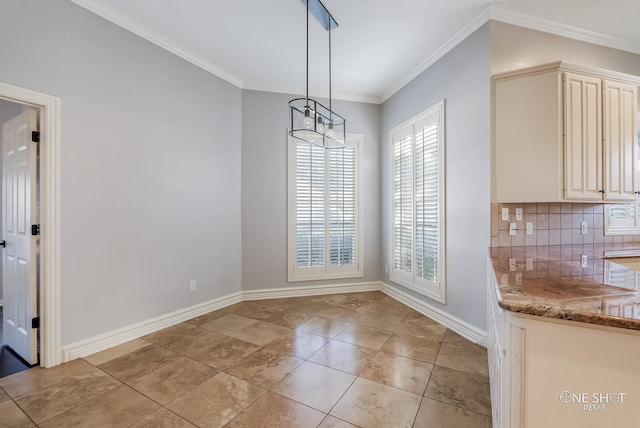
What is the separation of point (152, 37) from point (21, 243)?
223 centimetres

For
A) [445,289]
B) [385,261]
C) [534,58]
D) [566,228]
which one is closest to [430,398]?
[445,289]

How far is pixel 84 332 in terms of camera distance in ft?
7.57

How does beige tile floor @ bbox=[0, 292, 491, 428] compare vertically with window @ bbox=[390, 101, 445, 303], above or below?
below

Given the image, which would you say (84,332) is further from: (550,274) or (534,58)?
(534,58)

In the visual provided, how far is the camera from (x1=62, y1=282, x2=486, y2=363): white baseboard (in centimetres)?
235

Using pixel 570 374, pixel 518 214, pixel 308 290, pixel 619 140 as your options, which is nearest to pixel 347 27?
pixel 518 214

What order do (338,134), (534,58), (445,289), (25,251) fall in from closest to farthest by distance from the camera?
(25,251), (534,58), (445,289), (338,134)

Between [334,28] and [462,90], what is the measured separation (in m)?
1.39

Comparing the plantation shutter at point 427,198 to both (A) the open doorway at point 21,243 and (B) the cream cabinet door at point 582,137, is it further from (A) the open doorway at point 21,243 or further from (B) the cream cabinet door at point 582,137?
(A) the open doorway at point 21,243

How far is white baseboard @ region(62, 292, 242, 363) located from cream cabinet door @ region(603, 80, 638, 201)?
13.7 feet

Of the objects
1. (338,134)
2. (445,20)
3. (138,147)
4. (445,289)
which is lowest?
(445,289)

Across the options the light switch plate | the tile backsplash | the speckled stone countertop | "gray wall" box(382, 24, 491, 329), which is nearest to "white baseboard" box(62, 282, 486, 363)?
"gray wall" box(382, 24, 491, 329)

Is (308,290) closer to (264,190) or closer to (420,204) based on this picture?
(264,190)

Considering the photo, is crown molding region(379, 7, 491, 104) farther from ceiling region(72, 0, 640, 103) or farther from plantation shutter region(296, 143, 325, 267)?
plantation shutter region(296, 143, 325, 267)
